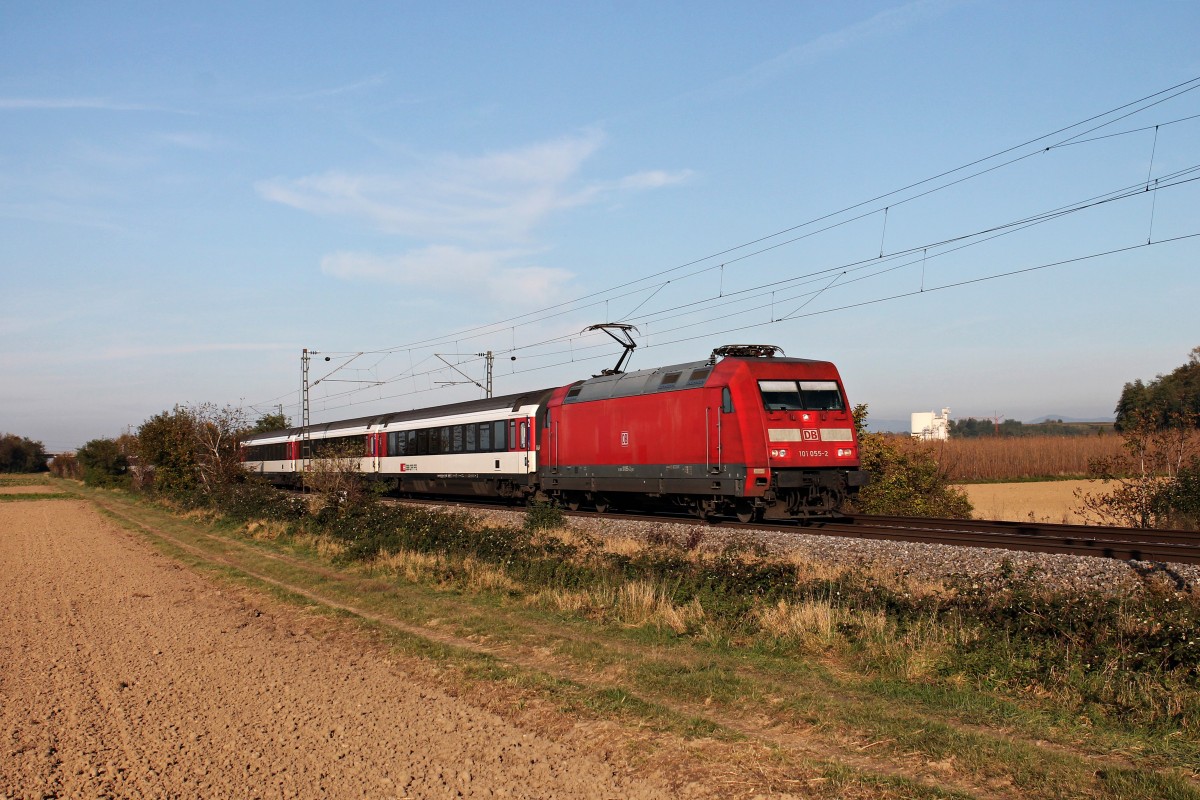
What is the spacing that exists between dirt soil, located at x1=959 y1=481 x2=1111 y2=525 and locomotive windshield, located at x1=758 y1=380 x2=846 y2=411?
717 cm

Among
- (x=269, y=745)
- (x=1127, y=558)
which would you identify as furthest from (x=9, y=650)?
(x=1127, y=558)

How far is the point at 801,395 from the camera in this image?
2039cm

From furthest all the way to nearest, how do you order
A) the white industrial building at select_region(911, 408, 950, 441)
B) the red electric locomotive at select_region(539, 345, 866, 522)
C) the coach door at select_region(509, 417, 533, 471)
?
the white industrial building at select_region(911, 408, 950, 441)
the coach door at select_region(509, 417, 533, 471)
the red electric locomotive at select_region(539, 345, 866, 522)

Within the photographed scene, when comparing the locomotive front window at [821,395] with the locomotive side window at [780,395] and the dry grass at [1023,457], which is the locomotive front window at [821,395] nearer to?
the locomotive side window at [780,395]

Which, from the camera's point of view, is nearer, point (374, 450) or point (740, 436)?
point (740, 436)

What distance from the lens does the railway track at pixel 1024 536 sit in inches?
590

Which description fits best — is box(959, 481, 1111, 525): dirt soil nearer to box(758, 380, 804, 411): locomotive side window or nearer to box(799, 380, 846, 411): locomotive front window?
box(799, 380, 846, 411): locomotive front window

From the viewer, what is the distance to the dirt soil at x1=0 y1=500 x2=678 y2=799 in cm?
632

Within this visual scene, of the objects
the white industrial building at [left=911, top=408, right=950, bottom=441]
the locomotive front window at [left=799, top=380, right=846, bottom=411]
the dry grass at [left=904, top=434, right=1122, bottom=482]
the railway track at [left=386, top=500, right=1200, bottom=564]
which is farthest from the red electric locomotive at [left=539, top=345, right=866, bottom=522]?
the white industrial building at [left=911, top=408, right=950, bottom=441]

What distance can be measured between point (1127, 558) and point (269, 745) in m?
12.9

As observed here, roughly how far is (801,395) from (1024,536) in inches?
207

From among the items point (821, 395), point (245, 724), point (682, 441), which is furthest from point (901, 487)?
point (245, 724)

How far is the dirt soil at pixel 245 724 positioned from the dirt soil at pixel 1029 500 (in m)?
19.8

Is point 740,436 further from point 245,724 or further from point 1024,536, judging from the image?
point 245,724
